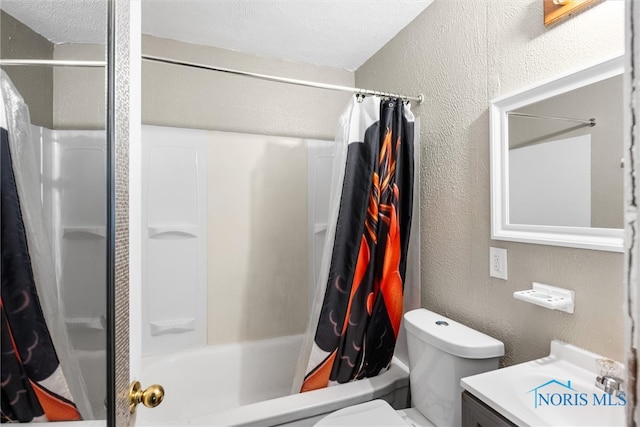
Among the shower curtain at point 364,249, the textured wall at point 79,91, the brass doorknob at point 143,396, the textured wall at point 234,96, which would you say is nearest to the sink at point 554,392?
the shower curtain at point 364,249

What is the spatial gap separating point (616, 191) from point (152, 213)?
2168 millimetres

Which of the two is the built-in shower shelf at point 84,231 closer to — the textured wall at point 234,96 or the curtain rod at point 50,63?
the curtain rod at point 50,63

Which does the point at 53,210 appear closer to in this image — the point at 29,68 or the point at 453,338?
the point at 29,68

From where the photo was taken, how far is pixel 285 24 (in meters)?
→ 1.80

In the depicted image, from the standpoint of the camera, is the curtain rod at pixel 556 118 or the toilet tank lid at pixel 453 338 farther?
the toilet tank lid at pixel 453 338

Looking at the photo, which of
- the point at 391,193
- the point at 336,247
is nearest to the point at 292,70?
the point at 391,193

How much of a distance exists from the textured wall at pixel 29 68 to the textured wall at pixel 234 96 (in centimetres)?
171

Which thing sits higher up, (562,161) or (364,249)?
(562,161)

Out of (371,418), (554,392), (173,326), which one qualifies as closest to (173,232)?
(173,326)

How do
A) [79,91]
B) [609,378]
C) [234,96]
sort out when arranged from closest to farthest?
[79,91] < [609,378] < [234,96]

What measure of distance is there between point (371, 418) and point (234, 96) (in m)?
2.05

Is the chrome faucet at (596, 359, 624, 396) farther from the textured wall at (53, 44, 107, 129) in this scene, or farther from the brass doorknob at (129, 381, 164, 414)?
the textured wall at (53, 44, 107, 129)

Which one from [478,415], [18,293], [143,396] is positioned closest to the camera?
[18,293]

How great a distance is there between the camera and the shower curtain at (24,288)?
0.34 m
